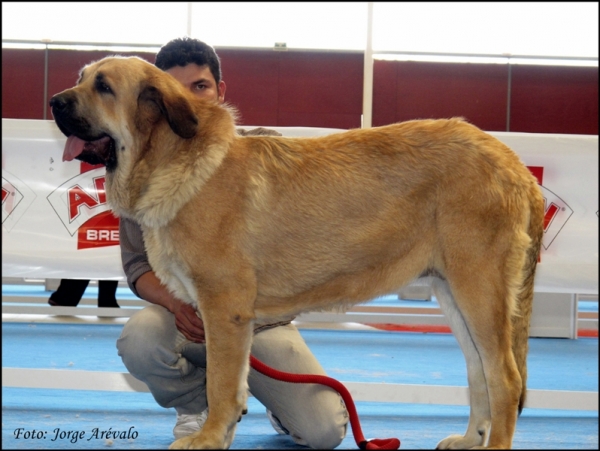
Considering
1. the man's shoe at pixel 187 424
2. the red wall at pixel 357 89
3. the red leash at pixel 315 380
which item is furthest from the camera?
the red wall at pixel 357 89

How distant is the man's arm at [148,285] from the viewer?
9.44 feet

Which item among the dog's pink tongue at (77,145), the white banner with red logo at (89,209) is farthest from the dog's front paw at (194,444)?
the white banner with red logo at (89,209)

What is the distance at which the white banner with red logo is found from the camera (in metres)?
4.52

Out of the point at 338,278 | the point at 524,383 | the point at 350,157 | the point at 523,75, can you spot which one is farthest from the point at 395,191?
the point at 523,75

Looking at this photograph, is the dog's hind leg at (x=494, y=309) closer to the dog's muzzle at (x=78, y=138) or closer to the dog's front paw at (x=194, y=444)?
the dog's front paw at (x=194, y=444)

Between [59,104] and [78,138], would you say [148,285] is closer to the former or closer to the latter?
[78,138]

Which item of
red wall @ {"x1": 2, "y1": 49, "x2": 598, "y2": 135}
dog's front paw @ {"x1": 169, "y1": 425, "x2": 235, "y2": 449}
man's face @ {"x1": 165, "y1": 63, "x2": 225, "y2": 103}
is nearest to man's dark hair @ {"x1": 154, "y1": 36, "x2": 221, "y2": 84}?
man's face @ {"x1": 165, "y1": 63, "x2": 225, "y2": 103}

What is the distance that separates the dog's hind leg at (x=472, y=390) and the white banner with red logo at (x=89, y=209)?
6.83ft

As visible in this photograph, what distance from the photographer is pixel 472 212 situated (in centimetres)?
246

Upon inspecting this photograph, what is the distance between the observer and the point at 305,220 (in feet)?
8.41

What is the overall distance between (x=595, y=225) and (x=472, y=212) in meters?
2.50

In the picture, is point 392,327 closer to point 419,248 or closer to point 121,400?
point 121,400

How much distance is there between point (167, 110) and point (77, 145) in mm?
402

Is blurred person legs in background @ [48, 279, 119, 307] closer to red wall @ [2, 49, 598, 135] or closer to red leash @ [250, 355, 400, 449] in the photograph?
red wall @ [2, 49, 598, 135]
